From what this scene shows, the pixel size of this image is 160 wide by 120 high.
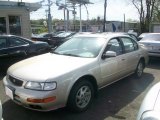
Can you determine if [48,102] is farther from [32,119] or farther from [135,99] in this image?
[135,99]

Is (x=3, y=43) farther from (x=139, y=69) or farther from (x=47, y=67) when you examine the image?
(x=139, y=69)

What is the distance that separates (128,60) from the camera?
6.11 metres

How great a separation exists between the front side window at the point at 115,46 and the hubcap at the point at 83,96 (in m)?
1.22

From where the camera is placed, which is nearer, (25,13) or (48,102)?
(48,102)

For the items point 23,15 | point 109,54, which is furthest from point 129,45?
point 23,15

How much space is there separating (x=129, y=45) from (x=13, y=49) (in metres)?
3.95

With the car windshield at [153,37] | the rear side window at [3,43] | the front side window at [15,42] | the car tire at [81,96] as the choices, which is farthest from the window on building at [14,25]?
the car tire at [81,96]

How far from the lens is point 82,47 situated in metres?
5.39

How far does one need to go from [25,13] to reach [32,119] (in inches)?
500

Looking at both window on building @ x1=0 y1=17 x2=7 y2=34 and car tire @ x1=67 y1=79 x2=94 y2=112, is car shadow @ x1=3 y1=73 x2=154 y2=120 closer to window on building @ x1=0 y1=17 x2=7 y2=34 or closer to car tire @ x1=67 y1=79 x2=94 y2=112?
car tire @ x1=67 y1=79 x2=94 y2=112

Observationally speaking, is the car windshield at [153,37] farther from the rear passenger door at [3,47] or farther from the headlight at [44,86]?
the headlight at [44,86]

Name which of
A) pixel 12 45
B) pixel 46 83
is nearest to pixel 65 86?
pixel 46 83

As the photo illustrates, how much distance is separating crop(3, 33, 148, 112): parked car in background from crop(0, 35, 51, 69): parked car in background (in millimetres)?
2659

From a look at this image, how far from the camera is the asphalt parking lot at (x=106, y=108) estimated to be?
4316mm
